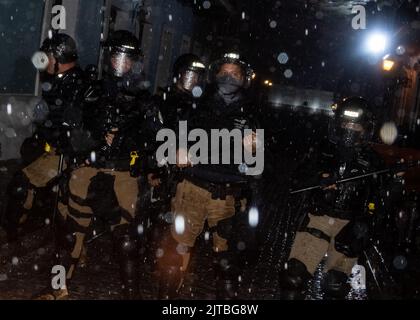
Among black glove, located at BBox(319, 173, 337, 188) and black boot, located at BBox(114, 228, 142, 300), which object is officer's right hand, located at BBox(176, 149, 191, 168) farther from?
black glove, located at BBox(319, 173, 337, 188)

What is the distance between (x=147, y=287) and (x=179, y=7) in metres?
14.7

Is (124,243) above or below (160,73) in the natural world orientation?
below

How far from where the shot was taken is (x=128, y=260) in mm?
4129

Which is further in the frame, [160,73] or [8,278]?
[160,73]

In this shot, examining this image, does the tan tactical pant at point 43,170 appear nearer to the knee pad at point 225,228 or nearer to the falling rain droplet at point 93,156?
the falling rain droplet at point 93,156

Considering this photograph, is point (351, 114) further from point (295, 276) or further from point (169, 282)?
point (169, 282)

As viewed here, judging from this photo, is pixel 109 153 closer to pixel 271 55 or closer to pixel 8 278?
pixel 8 278

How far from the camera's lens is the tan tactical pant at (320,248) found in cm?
399

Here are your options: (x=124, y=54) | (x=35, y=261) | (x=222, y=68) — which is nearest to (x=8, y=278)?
(x=35, y=261)

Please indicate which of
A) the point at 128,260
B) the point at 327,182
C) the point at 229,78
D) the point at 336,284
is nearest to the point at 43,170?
the point at 128,260

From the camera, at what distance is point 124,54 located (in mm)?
4211

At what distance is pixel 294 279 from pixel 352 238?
667 mm

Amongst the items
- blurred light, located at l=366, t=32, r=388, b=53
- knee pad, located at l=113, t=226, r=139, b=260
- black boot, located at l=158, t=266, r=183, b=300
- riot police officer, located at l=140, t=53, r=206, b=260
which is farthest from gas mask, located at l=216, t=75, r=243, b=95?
blurred light, located at l=366, t=32, r=388, b=53

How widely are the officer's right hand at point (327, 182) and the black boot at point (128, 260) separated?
1742 millimetres
